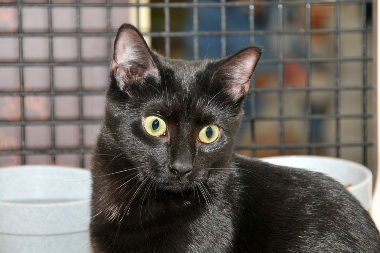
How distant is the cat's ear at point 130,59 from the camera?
134 centimetres

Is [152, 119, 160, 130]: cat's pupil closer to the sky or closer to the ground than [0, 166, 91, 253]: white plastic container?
closer to the sky

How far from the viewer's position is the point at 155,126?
1348mm

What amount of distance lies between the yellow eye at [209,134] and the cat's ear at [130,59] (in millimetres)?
158

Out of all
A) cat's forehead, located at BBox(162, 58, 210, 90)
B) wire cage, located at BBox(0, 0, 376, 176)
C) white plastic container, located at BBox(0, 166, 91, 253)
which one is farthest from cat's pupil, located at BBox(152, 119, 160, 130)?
wire cage, located at BBox(0, 0, 376, 176)

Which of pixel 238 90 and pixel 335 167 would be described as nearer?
pixel 238 90

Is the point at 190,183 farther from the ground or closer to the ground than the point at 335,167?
farther from the ground

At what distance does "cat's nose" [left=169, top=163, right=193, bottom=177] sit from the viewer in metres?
1.31

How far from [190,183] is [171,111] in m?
0.16

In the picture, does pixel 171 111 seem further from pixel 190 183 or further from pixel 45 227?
pixel 45 227

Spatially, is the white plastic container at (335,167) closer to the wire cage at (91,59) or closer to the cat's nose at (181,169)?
the wire cage at (91,59)

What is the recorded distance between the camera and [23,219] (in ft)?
5.52

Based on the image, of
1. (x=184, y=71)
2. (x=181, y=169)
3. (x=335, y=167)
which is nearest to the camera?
(x=181, y=169)

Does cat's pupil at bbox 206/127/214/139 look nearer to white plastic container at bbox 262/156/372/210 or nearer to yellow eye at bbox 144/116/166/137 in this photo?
yellow eye at bbox 144/116/166/137

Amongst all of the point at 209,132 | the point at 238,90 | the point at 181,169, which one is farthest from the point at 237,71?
the point at 181,169
